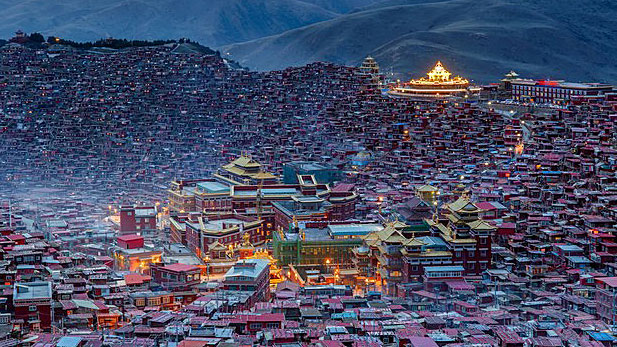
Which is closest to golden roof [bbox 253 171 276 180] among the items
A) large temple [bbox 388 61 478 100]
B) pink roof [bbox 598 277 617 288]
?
pink roof [bbox 598 277 617 288]

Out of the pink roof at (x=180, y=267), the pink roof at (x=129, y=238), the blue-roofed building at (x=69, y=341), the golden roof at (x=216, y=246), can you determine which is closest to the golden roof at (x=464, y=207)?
the golden roof at (x=216, y=246)

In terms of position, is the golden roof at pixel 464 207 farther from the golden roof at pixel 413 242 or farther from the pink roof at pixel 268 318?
the pink roof at pixel 268 318

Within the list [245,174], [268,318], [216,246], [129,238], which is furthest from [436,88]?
[268,318]

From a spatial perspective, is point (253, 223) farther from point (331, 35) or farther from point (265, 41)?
point (265, 41)

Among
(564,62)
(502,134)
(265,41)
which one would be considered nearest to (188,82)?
(502,134)

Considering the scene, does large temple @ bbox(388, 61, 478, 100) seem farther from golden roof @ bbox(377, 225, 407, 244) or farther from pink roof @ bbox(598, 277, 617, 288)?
pink roof @ bbox(598, 277, 617, 288)

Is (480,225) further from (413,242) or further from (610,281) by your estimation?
(610,281)
